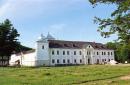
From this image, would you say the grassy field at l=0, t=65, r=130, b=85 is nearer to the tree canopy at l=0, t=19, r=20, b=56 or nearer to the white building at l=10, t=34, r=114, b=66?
the tree canopy at l=0, t=19, r=20, b=56

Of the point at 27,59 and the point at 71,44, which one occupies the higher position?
the point at 71,44

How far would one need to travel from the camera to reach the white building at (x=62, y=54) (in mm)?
101688

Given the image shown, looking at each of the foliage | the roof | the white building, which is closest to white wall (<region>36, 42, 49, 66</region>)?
the white building

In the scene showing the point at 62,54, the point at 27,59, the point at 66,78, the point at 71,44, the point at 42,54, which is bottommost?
the point at 66,78

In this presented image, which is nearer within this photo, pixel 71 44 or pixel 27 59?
pixel 27 59

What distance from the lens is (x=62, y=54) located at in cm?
10831

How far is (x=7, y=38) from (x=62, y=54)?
24.0 m

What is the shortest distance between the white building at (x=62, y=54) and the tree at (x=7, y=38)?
10633 mm

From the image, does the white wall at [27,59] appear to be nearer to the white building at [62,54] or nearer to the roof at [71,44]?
the white building at [62,54]

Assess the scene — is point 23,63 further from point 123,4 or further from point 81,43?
point 123,4

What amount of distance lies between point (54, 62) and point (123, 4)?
8580 centimetres

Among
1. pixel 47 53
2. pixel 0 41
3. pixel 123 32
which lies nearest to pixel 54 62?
pixel 47 53

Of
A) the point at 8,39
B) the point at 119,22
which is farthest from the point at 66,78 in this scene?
the point at 8,39

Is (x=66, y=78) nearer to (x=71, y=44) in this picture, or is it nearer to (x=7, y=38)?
(x=7, y=38)
